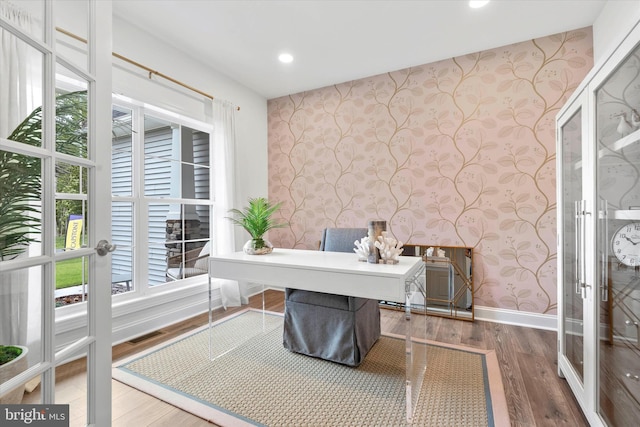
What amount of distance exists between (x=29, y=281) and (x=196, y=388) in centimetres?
124

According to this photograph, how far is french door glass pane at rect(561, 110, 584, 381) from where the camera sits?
155cm

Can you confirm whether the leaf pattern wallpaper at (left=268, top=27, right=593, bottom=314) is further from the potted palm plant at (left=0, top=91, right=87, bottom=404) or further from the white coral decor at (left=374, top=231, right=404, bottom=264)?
the potted palm plant at (left=0, top=91, right=87, bottom=404)

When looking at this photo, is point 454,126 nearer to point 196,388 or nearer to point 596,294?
point 596,294

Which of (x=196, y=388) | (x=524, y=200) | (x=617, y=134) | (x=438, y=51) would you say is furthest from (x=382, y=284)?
(x=438, y=51)

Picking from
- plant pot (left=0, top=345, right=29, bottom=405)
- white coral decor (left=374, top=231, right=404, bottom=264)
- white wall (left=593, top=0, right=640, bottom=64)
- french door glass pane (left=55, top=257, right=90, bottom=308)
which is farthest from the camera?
white wall (left=593, top=0, right=640, bottom=64)

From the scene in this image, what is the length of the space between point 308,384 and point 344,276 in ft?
2.46

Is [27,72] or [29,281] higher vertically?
[27,72]

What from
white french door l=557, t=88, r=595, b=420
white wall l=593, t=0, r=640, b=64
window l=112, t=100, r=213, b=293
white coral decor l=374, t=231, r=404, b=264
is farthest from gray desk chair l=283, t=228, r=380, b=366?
white wall l=593, t=0, r=640, b=64

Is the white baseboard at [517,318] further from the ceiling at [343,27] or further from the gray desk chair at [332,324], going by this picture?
the ceiling at [343,27]

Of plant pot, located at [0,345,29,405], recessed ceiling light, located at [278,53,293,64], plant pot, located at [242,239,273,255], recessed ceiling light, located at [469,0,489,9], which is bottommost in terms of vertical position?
plant pot, located at [0,345,29,405]

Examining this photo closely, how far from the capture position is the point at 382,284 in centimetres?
148

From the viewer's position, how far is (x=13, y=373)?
77 centimetres

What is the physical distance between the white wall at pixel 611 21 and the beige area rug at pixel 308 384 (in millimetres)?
2068

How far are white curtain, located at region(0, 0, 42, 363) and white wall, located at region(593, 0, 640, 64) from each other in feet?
8.66
